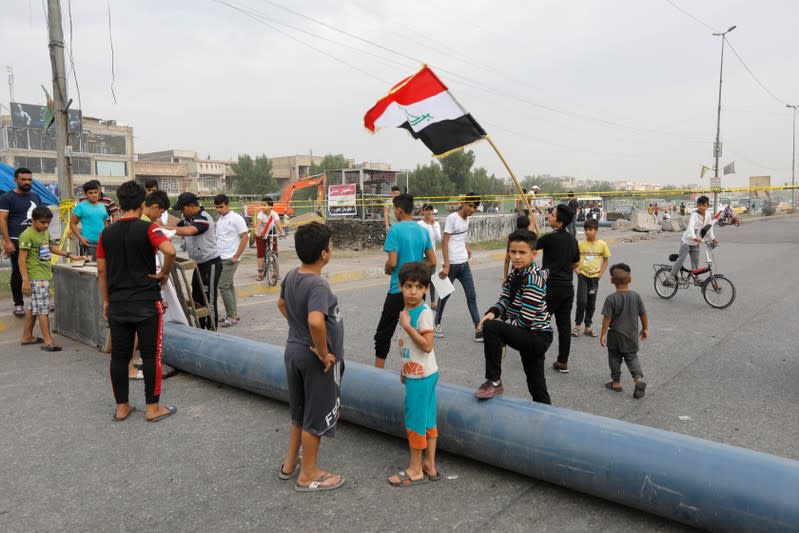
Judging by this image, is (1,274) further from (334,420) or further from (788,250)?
(788,250)

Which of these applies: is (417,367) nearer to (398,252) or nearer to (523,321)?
(523,321)

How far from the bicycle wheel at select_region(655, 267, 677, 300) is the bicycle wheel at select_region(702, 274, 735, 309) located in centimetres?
68

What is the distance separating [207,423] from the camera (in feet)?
13.6

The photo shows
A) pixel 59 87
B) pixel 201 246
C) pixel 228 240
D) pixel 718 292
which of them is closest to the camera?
pixel 201 246

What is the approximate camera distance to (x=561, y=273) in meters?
5.41

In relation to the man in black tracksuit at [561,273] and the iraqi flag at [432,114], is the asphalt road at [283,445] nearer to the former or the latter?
the man in black tracksuit at [561,273]

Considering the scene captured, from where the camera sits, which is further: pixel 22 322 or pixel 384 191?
pixel 384 191

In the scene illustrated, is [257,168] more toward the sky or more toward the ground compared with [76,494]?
more toward the sky

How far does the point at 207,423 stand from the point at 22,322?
4.72 m

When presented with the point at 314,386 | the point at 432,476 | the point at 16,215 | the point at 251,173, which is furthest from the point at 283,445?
the point at 251,173

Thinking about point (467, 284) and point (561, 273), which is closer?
point (561, 273)

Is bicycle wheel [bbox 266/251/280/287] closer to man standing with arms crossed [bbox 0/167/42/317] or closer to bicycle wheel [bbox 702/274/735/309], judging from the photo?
man standing with arms crossed [bbox 0/167/42/317]

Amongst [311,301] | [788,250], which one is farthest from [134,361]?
[788,250]

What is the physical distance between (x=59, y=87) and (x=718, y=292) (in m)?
10.6
